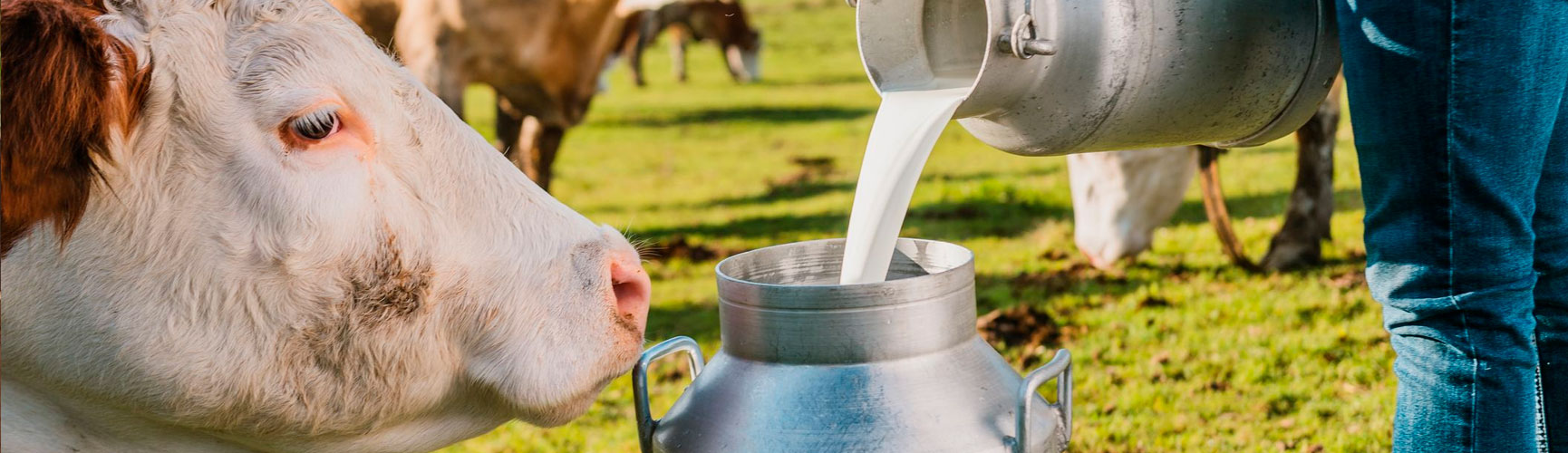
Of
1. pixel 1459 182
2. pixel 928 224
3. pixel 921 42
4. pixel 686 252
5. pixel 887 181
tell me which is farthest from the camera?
pixel 928 224

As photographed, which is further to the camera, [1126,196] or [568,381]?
[1126,196]

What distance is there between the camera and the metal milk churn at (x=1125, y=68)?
1.83 m

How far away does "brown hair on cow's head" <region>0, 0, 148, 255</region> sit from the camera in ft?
4.45

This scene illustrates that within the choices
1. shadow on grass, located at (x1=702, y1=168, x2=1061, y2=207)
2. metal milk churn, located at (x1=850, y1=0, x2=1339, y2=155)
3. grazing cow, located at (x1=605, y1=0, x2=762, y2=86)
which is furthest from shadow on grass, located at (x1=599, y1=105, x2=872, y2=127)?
metal milk churn, located at (x1=850, y1=0, x2=1339, y2=155)

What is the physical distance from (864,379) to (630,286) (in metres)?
0.33

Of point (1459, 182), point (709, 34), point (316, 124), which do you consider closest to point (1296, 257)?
point (1459, 182)

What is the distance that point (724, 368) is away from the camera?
1772 mm

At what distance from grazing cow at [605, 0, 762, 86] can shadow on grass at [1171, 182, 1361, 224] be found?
28.5 ft

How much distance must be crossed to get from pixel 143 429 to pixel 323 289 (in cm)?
28

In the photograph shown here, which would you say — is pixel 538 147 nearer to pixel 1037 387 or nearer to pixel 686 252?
pixel 686 252

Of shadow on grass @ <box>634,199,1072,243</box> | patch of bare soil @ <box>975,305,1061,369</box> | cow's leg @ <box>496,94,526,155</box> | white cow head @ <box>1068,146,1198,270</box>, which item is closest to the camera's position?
patch of bare soil @ <box>975,305,1061,369</box>

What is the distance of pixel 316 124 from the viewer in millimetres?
1543

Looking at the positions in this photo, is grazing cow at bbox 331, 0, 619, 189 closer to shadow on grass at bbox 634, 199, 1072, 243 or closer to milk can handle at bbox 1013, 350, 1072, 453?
shadow on grass at bbox 634, 199, 1072, 243

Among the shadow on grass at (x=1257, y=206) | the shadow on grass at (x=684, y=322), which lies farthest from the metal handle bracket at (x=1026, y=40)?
the shadow on grass at (x=1257, y=206)
